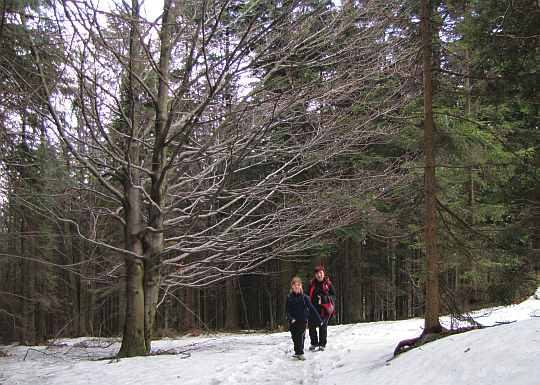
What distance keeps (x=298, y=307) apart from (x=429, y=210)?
9.71 ft

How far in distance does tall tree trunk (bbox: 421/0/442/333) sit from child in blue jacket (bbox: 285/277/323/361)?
2.11 meters

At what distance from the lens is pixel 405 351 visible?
17.4ft

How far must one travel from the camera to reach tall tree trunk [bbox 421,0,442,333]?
5445 mm

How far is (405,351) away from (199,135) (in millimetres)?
7014

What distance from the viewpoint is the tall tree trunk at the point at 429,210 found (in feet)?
17.9

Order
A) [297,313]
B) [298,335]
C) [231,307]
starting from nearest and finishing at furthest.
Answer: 1. [298,335]
2. [297,313]
3. [231,307]

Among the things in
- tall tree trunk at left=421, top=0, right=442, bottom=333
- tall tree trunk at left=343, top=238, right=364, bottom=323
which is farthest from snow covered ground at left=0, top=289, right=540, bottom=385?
tall tree trunk at left=343, top=238, right=364, bottom=323

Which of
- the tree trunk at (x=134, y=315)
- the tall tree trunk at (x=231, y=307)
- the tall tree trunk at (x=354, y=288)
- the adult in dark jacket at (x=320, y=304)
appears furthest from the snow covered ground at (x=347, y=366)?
the tall tree trunk at (x=231, y=307)

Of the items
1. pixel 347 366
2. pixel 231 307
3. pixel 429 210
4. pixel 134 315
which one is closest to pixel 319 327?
pixel 347 366

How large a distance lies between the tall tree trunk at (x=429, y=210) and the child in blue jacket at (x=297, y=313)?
211 centimetres

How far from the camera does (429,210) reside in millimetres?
5586

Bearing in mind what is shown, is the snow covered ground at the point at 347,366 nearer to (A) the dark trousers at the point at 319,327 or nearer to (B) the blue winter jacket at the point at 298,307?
(A) the dark trousers at the point at 319,327

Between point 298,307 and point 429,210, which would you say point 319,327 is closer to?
point 298,307

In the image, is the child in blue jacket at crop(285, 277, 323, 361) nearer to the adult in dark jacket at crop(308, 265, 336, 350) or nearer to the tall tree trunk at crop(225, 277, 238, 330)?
the adult in dark jacket at crop(308, 265, 336, 350)
